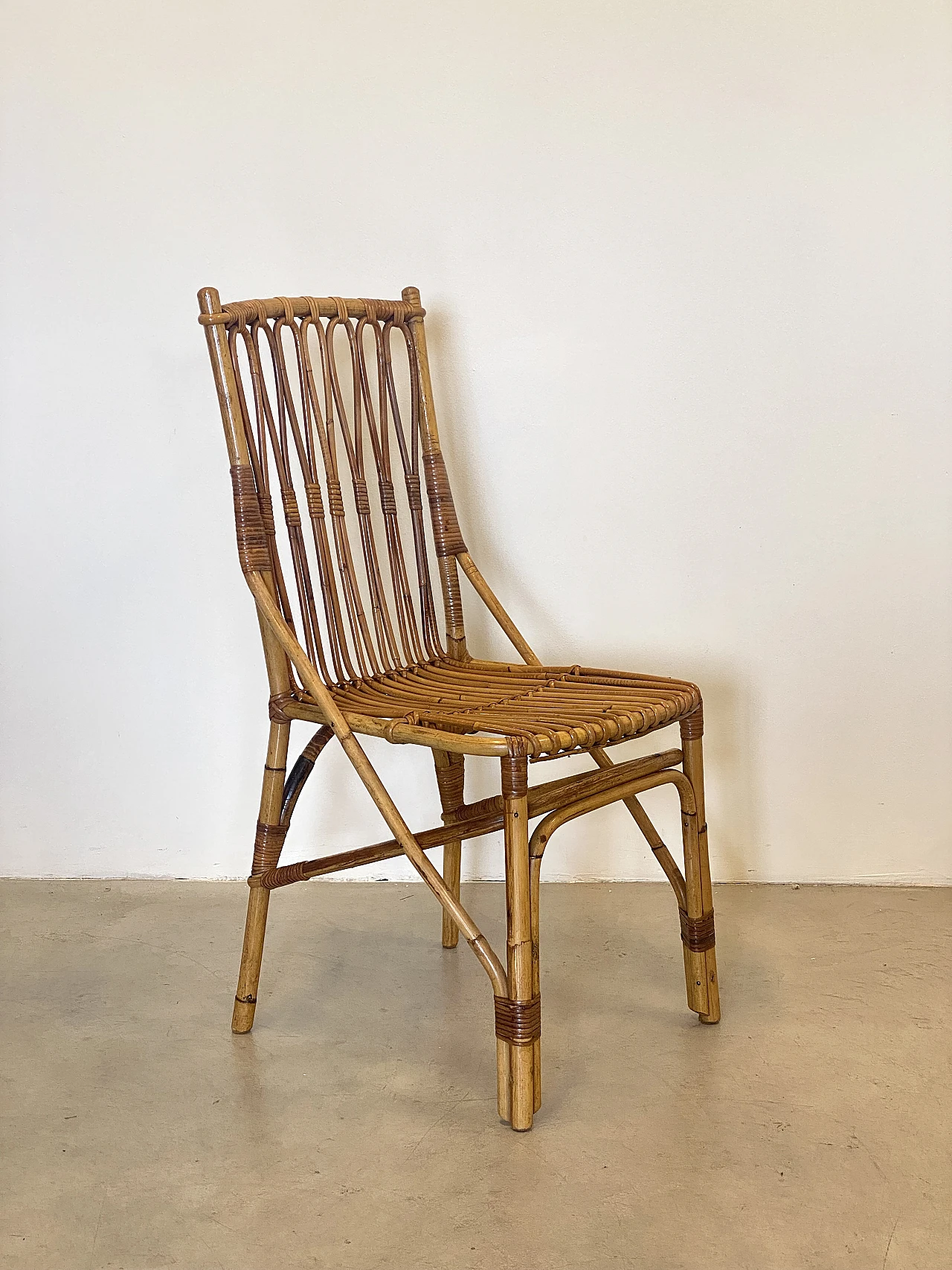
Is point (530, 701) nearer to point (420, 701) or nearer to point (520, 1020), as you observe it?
point (420, 701)

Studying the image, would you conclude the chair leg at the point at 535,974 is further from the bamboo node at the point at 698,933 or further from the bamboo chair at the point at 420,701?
the bamboo node at the point at 698,933

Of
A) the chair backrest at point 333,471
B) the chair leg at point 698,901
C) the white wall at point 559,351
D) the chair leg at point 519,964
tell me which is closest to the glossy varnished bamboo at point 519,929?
the chair leg at point 519,964

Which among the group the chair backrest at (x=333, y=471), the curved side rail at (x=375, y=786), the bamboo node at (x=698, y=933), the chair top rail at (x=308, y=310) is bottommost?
the bamboo node at (x=698, y=933)

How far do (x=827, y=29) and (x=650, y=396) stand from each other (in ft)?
2.32

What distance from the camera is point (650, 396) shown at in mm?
2215

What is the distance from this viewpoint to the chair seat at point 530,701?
146cm

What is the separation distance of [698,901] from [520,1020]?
38cm

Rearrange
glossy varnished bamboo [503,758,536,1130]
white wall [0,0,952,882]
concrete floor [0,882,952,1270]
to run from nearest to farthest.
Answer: concrete floor [0,882,952,1270] → glossy varnished bamboo [503,758,536,1130] → white wall [0,0,952,882]

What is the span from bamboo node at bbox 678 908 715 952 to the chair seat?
313 millimetres

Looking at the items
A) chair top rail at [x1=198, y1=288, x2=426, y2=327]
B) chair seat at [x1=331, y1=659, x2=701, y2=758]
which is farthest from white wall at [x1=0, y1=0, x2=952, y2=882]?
chair seat at [x1=331, y1=659, x2=701, y2=758]

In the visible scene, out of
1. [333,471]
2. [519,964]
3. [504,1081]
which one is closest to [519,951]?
[519,964]

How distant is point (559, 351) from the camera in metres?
2.22

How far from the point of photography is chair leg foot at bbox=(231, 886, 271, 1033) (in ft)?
5.71

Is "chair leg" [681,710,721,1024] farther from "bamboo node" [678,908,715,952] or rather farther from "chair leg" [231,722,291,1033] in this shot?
"chair leg" [231,722,291,1033]
